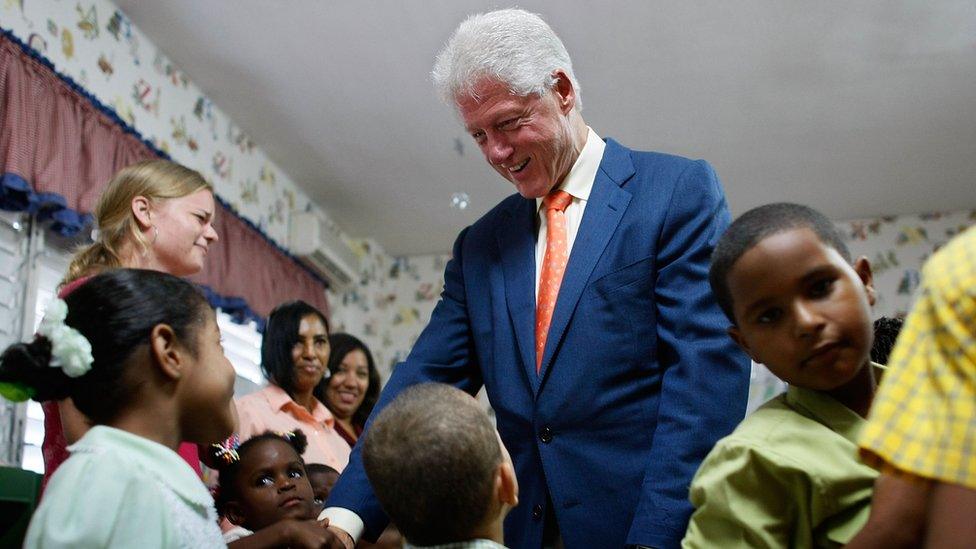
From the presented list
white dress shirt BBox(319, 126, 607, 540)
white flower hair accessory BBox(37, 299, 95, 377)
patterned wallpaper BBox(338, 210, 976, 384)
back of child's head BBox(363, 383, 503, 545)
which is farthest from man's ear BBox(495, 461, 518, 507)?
patterned wallpaper BBox(338, 210, 976, 384)

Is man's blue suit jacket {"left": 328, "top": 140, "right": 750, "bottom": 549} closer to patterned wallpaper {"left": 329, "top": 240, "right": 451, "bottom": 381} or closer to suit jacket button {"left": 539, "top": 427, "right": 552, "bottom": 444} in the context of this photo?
suit jacket button {"left": 539, "top": 427, "right": 552, "bottom": 444}

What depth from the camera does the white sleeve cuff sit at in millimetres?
1382

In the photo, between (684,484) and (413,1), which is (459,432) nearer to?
(684,484)

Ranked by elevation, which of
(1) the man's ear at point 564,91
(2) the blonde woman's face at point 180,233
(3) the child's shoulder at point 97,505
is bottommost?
(3) the child's shoulder at point 97,505

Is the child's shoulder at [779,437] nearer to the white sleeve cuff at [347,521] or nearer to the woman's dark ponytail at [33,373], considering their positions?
the white sleeve cuff at [347,521]

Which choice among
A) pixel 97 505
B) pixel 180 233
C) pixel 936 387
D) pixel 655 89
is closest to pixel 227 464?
pixel 180 233

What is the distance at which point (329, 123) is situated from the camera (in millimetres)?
4145

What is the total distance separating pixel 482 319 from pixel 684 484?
17.4 inches

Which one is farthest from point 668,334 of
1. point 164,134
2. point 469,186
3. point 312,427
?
point 469,186

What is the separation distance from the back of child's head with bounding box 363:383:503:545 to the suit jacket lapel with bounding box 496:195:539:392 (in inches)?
10.8

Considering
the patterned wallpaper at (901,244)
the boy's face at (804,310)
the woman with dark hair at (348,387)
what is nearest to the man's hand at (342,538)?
the boy's face at (804,310)

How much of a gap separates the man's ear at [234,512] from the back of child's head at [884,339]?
1253mm

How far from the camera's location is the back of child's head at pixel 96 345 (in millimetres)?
1210

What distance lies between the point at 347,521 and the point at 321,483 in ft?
3.41
